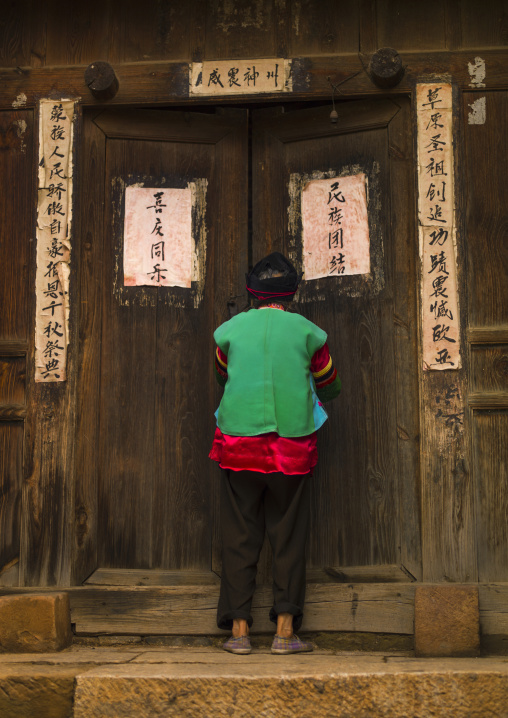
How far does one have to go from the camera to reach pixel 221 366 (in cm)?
434

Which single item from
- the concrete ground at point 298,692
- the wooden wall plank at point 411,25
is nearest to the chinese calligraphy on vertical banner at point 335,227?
the wooden wall plank at point 411,25

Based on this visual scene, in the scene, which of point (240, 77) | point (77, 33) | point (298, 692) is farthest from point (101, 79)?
point (298, 692)

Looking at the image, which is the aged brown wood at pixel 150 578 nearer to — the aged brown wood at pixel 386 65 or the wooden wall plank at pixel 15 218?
the wooden wall plank at pixel 15 218

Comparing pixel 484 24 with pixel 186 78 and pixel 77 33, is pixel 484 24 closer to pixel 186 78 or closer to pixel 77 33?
pixel 186 78

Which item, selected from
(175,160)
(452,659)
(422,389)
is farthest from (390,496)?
(175,160)

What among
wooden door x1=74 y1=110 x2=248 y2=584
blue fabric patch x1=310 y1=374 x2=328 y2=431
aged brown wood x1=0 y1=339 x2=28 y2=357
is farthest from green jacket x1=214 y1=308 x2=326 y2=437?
aged brown wood x1=0 y1=339 x2=28 y2=357

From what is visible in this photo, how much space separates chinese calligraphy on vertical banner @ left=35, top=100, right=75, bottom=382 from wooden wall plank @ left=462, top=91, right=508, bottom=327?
233cm

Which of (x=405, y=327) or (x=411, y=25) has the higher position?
(x=411, y=25)

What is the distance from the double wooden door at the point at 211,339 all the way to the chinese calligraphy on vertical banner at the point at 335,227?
0.05m

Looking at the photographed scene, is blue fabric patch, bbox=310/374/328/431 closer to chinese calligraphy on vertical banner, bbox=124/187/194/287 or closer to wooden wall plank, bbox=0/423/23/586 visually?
chinese calligraphy on vertical banner, bbox=124/187/194/287

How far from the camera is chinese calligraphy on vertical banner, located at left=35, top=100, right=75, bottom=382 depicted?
15.4ft

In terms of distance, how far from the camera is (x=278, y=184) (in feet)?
16.4

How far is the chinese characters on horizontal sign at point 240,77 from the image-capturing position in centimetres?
479

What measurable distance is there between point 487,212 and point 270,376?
164 cm
